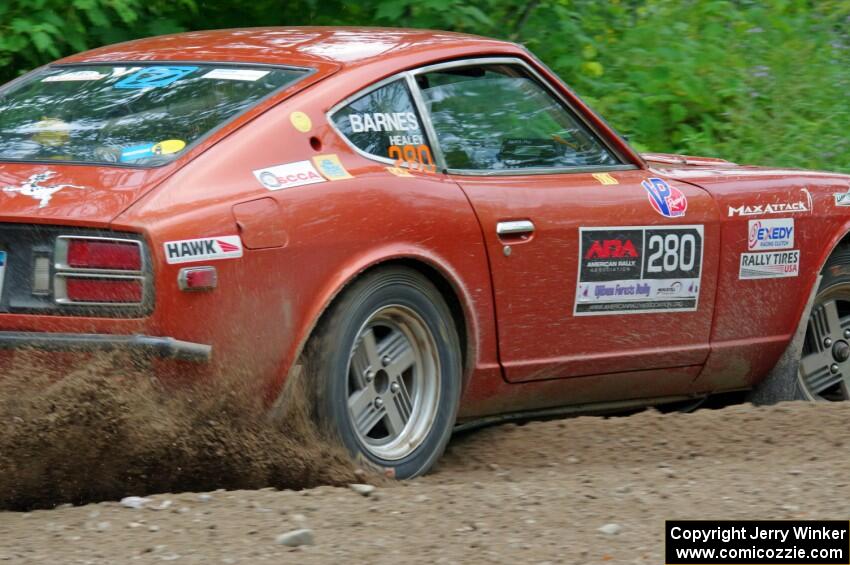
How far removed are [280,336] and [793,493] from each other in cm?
164

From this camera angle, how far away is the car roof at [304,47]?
482 centimetres

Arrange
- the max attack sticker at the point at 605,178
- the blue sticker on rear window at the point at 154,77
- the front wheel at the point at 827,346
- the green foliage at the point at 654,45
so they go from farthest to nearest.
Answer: the green foliage at the point at 654,45
the front wheel at the point at 827,346
the max attack sticker at the point at 605,178
the blue sticker on rear window at the point at 154,77

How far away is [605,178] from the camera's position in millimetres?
5340

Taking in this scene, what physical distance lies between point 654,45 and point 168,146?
6.64m

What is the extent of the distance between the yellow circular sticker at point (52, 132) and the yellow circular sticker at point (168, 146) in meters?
0.39

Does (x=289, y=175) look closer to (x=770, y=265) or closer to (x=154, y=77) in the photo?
(x=154, y=77)

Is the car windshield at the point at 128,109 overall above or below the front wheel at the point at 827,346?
above

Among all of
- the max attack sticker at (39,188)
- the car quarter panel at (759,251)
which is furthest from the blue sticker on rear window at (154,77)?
the car quarter panel at (759,251)

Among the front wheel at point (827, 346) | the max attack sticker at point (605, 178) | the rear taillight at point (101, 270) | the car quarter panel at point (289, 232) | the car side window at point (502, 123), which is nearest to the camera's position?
the rear taillight at point (101, 270)

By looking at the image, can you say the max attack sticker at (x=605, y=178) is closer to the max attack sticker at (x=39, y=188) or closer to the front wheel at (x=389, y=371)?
the front wheel at (x=389, y=371)

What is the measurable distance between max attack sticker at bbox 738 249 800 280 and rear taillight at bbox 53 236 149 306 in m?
2.77

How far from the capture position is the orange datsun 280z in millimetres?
3914

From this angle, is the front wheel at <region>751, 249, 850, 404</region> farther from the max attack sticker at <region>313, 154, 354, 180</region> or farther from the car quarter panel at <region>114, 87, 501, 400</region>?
the max attack sticker at <region>313, 154, 354, 180</region>

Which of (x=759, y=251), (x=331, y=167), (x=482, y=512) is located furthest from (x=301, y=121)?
(x=759, y=251)
